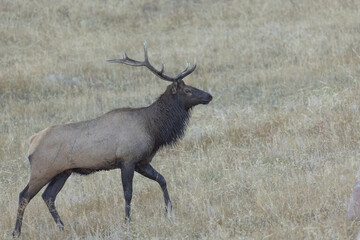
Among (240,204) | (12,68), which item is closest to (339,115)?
(240,204)

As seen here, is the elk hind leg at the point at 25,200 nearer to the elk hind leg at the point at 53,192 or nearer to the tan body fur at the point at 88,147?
the tan body fur at the point at 88,147

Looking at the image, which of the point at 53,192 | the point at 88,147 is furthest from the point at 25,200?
the point at 88,147

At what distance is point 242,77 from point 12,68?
6333mm

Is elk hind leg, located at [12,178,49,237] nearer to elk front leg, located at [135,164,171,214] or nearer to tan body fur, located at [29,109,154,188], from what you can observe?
tan body fur, located at [29,109,154,188]

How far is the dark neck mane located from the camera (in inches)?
309

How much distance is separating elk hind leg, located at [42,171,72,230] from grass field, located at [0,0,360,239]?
0.16m

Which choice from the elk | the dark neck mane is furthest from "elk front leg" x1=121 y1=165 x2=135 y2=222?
the dark neck mane

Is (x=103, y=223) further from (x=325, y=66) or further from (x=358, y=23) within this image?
(x=358, y=23)

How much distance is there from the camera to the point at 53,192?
24.9 ft

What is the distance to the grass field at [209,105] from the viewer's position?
269 inches

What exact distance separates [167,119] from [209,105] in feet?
19.3

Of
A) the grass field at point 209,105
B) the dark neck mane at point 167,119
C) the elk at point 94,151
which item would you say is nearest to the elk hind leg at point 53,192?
the elk at point 94,151

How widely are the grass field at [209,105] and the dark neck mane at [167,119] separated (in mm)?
709

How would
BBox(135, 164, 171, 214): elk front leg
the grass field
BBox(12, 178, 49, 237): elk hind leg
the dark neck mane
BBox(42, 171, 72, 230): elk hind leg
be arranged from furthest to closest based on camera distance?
the dark neck mane, BBox(135, 164, 171, 214): elk front leg, BBox(42, 171, 72, 230): elk hind leg, BBox(12, 178, 49, 237): elk hind leg, the grass field
